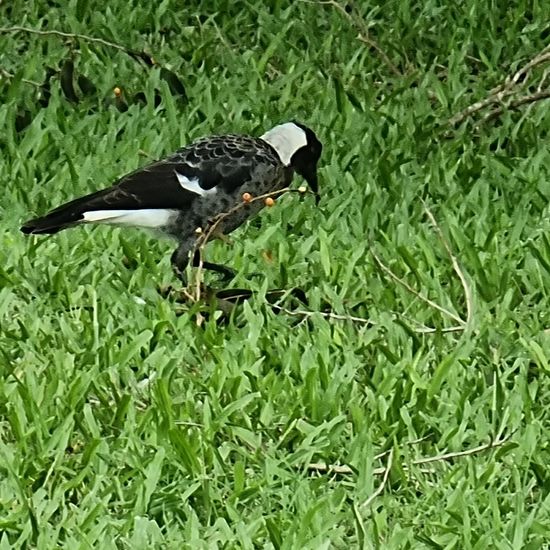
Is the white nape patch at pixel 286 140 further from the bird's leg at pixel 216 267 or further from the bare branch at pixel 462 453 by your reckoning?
the bare branch at pixel 462 453

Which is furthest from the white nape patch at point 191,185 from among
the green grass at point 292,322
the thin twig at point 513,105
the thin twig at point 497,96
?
the thin twig at point 513,105

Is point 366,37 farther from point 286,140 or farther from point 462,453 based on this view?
point 462,453

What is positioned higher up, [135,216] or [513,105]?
[135,216]

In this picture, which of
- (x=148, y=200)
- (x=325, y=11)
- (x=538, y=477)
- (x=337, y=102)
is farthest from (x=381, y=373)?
(x=325, y=11)

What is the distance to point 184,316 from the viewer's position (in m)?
5.24

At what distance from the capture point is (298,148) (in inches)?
249

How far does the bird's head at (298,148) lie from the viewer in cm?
627

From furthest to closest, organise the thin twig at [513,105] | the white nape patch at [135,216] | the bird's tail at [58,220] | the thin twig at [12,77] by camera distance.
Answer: the thin twig at [12,77]
the thin twig at [513,105]
the white nape patch at [135,216]
the bird's tail at [58,220]

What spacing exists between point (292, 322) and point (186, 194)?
0.69m

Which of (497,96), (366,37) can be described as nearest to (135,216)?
(497,96)

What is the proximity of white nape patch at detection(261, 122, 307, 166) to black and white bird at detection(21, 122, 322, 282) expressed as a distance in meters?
0.15

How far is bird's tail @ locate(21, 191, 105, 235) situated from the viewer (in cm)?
541

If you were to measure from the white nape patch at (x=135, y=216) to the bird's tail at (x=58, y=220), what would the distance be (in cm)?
3

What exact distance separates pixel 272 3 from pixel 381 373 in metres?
4.39
